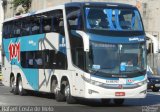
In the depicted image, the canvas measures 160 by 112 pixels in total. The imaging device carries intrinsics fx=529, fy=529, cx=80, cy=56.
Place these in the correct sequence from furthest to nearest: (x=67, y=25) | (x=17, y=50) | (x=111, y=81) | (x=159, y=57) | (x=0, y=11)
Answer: (x=0, y=11) < (x=159, y=57) < (x=17, y=50) < (x=67, y=25) < (x=111, y=81)

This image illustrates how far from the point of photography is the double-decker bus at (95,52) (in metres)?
19.6

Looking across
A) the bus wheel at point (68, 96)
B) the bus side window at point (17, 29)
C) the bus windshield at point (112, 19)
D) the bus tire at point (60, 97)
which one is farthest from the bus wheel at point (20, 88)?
the bus windshield at point (112, 19)

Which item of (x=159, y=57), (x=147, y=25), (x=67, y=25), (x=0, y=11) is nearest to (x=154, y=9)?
(x=147, y=25)

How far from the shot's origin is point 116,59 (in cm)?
1981

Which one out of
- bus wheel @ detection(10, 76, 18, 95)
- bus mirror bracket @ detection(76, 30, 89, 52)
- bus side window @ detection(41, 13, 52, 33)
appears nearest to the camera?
bus mirror bracket @ detection(76, 30, 89, 52)

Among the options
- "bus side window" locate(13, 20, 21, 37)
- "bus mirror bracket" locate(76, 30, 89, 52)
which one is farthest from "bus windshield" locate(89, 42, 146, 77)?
"bus side window" locate(13, 20, 21, 37)

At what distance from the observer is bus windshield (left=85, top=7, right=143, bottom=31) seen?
2012cm

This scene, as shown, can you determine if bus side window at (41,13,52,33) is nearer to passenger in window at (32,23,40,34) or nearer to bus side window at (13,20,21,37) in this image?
passenger in window at (32,23,40,34)

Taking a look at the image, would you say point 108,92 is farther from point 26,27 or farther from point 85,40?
point 26,27

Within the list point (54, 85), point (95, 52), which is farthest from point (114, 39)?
point (54, 85)

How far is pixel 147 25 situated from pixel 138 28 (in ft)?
150

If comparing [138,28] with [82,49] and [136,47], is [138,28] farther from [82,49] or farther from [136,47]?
[82,49]

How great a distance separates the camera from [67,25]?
21.2 meters

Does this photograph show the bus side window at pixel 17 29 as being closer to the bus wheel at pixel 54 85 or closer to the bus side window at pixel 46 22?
the bus side window at pixel 46 22
